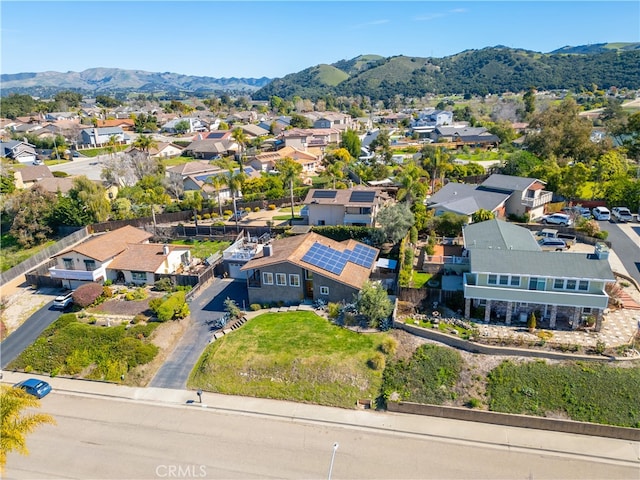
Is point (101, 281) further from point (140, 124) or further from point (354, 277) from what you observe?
point (140, 124)

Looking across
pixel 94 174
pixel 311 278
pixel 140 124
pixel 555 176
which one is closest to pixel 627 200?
pixel 555 176

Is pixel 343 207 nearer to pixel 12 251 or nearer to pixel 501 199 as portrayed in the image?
pixel 501 199

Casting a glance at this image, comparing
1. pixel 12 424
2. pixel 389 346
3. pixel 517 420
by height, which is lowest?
pixel 517 420

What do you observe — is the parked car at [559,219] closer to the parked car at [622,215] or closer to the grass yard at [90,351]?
the parked car at [622,215]

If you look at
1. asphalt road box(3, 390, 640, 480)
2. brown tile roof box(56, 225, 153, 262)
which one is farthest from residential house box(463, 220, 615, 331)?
brown tile roof box(56, 225, 153, 262)

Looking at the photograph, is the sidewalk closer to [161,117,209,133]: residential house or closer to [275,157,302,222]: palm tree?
[275,157,302,222]: palm tree

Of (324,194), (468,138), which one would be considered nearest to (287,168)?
(324,194)

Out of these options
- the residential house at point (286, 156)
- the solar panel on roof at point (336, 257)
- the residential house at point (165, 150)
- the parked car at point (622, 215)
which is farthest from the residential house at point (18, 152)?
the parked car at point (622, 215)
